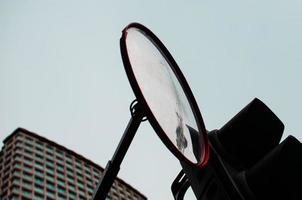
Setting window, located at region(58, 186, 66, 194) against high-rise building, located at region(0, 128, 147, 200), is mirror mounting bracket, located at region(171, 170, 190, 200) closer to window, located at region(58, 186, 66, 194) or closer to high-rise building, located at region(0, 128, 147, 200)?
high-rise building, located at region(0, 128, 147, 200)

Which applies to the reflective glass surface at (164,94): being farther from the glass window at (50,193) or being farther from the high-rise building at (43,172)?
the glass window at (50,193)

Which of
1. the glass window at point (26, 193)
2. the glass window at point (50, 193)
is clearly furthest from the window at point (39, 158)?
the glass window at point (26, 193)

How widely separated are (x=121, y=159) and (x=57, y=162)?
5997 centimetres

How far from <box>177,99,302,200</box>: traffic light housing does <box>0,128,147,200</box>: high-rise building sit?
1897 inches

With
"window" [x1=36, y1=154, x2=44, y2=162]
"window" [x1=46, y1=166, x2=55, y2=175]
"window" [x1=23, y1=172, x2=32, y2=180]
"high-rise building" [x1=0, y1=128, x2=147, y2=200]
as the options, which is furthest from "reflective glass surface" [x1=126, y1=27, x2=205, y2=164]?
"window" [x1=36, y1=154, x2=44, y2=162]

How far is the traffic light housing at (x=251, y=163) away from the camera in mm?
1406

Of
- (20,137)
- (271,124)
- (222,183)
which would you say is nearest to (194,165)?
(222,183)

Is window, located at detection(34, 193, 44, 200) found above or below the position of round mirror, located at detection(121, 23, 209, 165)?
below

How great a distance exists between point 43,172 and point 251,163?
2223 inches

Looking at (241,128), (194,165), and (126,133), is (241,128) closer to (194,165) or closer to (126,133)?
(194,165)

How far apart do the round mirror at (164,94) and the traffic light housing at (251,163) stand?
3.5 inches

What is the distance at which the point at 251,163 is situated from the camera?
5.43 feet

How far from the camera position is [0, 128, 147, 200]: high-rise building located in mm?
50125

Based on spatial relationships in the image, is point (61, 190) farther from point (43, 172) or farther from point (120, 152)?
point (120, 152)
